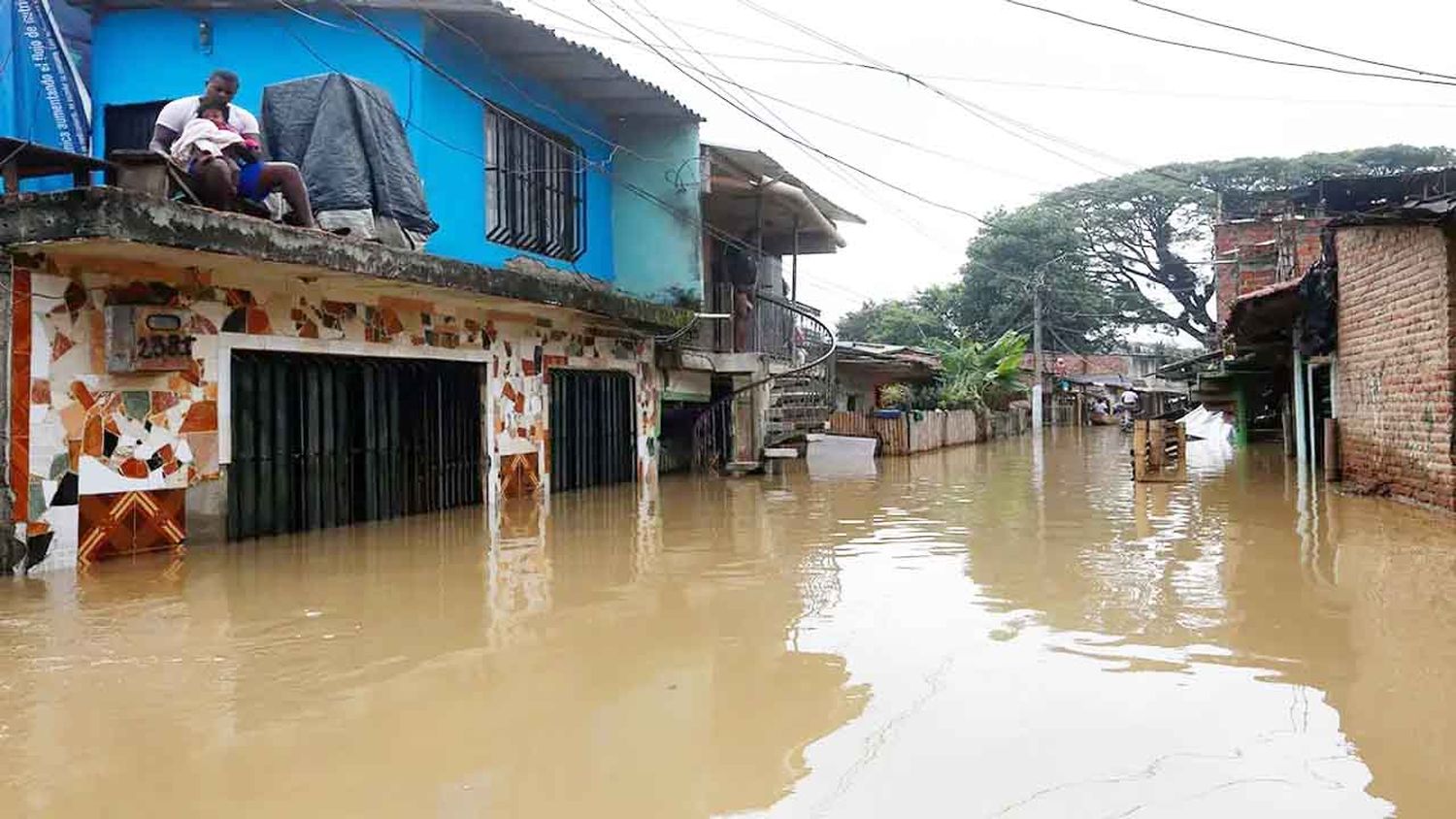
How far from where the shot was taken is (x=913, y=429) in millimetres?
26000

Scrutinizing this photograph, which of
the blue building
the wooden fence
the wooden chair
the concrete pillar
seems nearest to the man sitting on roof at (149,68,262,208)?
the blue building

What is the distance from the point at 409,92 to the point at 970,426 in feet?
77.0

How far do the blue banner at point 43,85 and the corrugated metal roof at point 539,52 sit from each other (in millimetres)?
1951

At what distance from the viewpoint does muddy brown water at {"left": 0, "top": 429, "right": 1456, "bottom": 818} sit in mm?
3602

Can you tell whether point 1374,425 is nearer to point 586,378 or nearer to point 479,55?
point 586,378

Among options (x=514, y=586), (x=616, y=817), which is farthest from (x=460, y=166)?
(x=616, y=817)

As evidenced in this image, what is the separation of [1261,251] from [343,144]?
73.1 ft

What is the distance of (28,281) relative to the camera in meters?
7.63

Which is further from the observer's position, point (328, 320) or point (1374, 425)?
point (1374, 425)

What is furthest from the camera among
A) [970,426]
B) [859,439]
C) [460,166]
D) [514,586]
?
[970,426]

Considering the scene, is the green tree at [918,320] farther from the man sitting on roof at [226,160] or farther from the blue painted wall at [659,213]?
the man sitting on roof at [226,160]

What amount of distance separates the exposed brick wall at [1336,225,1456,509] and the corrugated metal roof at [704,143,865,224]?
8.29 m

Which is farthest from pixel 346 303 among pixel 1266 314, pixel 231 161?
pixel 1266 314

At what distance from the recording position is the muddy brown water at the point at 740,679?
11.8 feet
